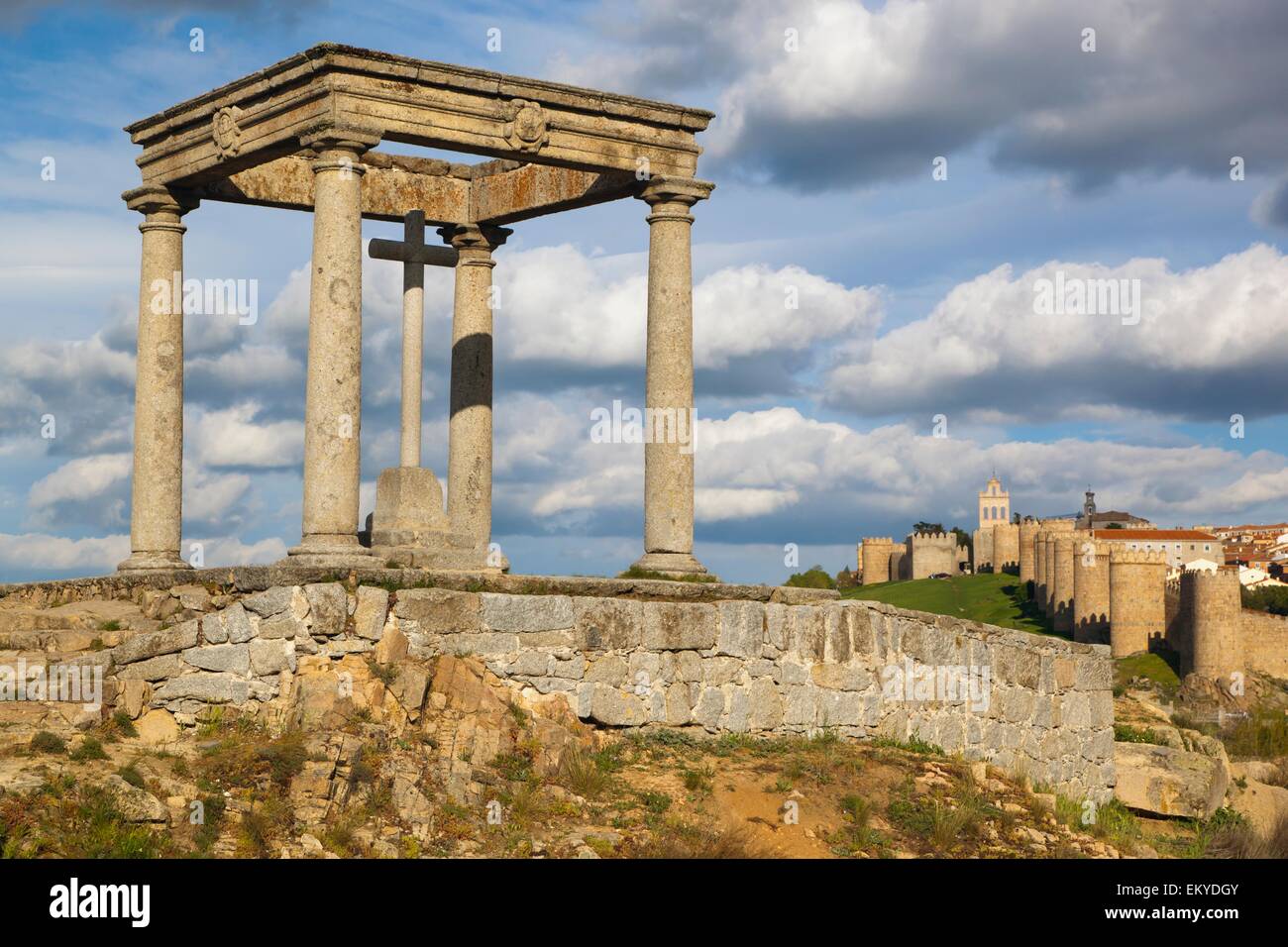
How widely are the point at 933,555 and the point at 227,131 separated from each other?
4982 inches

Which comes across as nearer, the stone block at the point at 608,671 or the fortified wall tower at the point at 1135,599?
the stone block at the point at 608,671

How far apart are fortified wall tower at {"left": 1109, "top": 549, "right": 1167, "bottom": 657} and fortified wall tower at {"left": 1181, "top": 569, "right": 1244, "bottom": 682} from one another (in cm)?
626

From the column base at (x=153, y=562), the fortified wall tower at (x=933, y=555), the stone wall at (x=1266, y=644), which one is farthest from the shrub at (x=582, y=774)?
the fortified wall tower at (x=933, y=555)

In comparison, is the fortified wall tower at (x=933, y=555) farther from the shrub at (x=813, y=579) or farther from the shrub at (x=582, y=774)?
the shrub at (x=582, y=774)

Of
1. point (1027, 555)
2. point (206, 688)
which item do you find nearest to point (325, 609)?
point (206, 688)

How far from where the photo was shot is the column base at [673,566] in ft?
68.4

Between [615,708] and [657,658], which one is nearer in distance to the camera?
[615,708]

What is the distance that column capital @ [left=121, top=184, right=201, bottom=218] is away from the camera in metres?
22.3

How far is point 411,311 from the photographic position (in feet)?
77.4

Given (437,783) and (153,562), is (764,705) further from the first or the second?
(153,562)

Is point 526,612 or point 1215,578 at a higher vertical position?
point 526,612

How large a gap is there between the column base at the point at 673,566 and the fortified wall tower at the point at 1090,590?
8304cm

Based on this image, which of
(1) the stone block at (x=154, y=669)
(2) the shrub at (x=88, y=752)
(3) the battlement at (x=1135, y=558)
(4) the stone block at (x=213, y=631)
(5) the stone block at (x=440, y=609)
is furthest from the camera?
(3) the battlement at (x=1135, y=558)

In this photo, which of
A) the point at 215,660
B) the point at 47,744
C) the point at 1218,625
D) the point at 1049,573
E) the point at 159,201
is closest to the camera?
the point at 47,744
